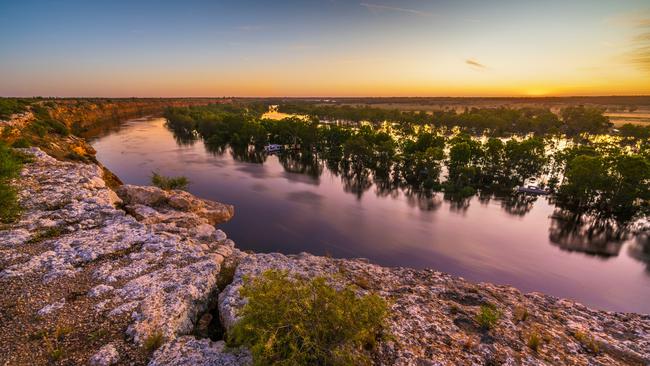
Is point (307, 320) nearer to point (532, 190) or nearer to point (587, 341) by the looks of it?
point (587, 341)

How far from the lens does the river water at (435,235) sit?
1216 inches

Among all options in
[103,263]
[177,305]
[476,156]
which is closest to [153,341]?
[177,305]

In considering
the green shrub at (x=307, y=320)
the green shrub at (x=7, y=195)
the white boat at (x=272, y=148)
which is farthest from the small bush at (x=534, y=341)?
the white boat at (x=272, y=148)

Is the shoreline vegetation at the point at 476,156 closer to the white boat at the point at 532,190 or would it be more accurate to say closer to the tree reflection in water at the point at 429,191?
the tree reflection in water at the point at 429,191

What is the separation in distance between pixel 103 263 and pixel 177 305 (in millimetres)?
5940

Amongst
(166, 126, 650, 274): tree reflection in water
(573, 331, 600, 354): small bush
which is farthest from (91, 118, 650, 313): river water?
(573, 331, 600, 354): small bush

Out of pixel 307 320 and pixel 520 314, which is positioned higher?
pixel 307 320

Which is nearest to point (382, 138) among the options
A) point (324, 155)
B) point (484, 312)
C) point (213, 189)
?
point (324, 155)

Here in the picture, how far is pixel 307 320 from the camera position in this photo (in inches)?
364

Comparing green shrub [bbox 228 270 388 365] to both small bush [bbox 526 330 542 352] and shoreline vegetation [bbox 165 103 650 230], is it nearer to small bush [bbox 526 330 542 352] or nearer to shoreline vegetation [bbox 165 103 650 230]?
small bush [bbox 526 330 542 352]

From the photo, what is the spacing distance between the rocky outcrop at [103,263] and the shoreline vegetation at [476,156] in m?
45.4

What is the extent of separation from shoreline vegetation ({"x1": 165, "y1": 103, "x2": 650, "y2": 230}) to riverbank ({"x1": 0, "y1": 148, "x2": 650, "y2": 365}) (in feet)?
126

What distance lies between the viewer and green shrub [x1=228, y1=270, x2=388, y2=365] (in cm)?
862

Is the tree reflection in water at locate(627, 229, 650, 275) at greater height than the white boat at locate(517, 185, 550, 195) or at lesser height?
lesser
